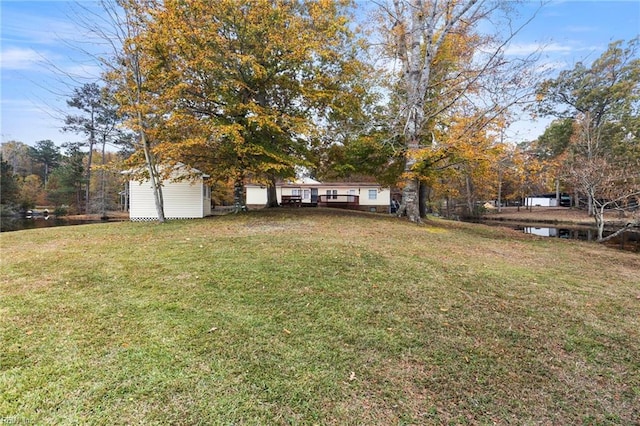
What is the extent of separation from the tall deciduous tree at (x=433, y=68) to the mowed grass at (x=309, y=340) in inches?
277

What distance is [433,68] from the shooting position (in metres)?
14.1

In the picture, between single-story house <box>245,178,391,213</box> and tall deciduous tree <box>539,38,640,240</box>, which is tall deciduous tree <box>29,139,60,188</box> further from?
tall deciduous tree <box>539,38,640,240</box>

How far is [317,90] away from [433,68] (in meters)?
6.03

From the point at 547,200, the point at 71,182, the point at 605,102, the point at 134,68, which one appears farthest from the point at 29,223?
the point at 547,200

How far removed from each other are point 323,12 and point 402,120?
5.25 m

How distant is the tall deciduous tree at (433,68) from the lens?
10742 millimetres

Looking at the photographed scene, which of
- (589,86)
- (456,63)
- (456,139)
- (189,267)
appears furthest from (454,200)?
(189,267)

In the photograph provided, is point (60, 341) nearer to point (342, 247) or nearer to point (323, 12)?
point (342, 247)

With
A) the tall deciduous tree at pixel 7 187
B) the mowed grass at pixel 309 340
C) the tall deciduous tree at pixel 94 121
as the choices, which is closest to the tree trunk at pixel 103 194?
the tall deciduous tree at pixel 94 121

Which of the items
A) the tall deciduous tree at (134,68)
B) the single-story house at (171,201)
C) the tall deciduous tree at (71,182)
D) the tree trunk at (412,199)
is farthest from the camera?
the tall deciduous tree at (71,182)

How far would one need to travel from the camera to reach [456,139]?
1083 cm

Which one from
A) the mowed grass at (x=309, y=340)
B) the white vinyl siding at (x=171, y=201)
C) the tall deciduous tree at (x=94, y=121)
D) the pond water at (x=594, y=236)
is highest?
the tall deciduous tree at (x=94, y=121)

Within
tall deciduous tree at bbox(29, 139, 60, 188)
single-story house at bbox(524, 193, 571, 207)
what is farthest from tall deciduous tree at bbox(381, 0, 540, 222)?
tall deciduous tree at bbox(29, 139, 60, 188)

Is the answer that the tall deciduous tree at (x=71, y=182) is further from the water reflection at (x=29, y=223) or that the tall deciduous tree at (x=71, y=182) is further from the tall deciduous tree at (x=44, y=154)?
the tall deciduous tree at (x=44, y=154)
